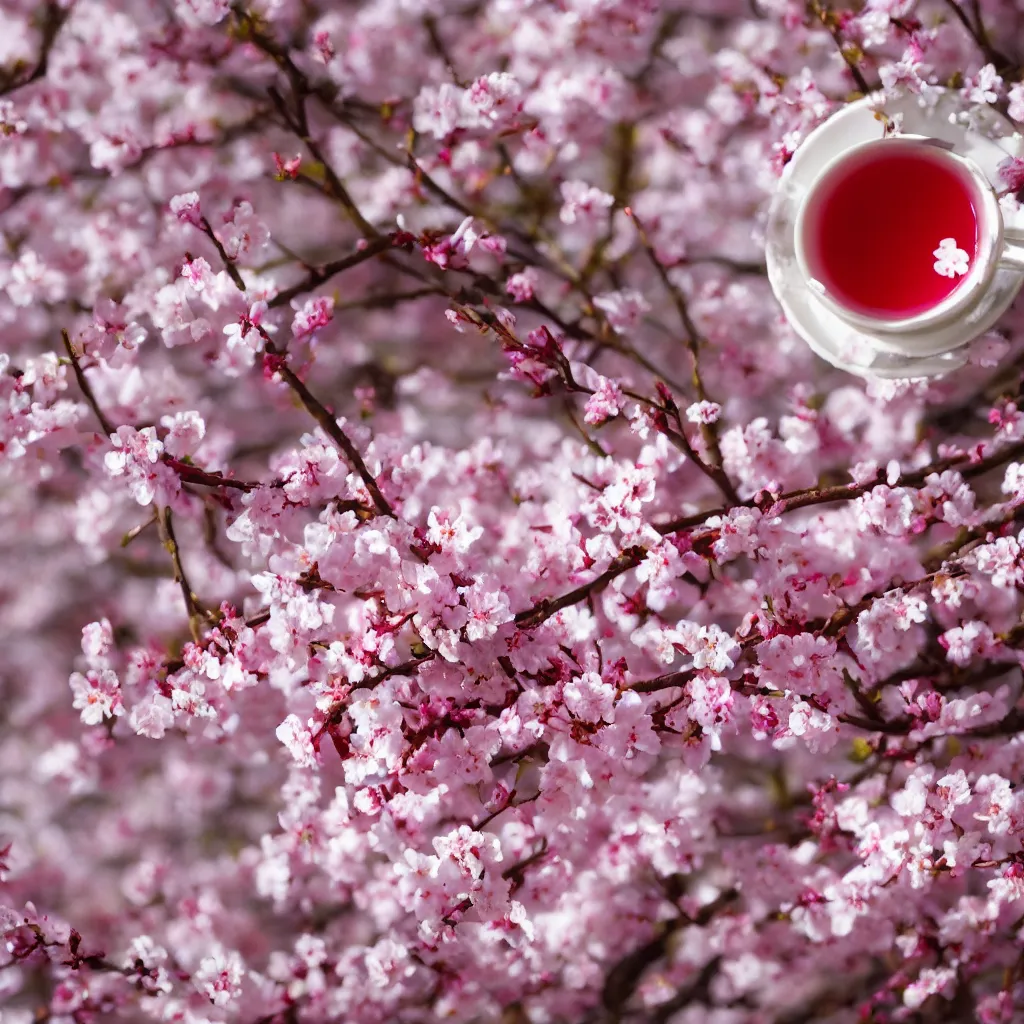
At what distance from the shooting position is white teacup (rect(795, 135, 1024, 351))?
4.03 feet

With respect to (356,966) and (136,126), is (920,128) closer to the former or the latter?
(136,126)

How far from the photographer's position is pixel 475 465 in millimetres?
1451

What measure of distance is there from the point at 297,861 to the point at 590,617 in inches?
23.8

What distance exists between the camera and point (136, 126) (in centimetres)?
152

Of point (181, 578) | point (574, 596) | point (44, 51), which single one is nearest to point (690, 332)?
point (574, 596)

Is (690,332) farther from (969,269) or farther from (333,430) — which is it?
(333,430)

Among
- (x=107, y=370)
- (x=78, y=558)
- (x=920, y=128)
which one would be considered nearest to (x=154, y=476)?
(x=107, y=370)

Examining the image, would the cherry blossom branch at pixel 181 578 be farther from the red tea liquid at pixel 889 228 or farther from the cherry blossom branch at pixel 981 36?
the cherry blossom branch at pixel 981 36

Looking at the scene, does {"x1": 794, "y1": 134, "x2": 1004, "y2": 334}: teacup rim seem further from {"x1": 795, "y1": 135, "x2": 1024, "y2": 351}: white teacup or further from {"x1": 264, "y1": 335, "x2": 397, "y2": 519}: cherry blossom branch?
{"x1": 264, "y1": 335, "x2": 397, "y2": 519}: cherry blossom branch

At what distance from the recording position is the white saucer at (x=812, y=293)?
4.24 ft

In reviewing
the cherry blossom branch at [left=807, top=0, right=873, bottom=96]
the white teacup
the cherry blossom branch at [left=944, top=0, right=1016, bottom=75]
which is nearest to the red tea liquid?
the white teacup

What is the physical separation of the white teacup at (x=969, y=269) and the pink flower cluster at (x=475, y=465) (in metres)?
0.07

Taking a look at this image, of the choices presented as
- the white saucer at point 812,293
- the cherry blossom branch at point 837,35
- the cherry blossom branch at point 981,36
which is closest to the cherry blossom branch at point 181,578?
the white saucer at point 812,293

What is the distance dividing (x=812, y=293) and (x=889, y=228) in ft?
0.41
